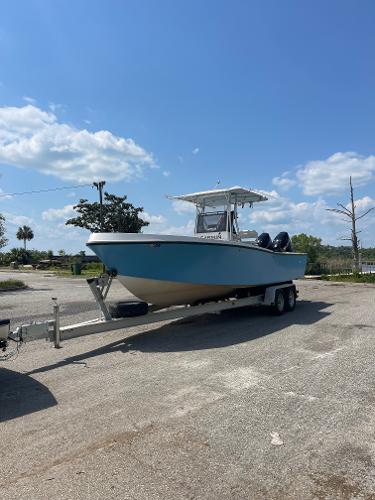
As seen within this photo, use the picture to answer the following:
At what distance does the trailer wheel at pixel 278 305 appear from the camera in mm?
10703

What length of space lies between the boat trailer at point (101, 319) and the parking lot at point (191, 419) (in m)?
0.39

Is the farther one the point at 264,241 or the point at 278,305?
the point at 264,241

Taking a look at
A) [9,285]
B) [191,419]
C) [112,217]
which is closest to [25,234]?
[112,217]

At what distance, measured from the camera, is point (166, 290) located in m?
8.35

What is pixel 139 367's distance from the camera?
20.1ft

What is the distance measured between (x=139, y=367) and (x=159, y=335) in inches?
90.7

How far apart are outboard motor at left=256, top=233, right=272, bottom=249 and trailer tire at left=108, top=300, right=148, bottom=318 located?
4.35 metres

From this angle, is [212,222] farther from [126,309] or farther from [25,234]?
[25,234]

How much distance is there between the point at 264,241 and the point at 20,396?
7540 millimetres

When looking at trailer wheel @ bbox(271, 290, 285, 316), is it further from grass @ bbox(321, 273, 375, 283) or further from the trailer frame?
grass @ bbox(321, 273, 375, 283)

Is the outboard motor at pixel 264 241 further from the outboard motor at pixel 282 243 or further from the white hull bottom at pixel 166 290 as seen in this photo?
the white hull bottom at pixel 166 290

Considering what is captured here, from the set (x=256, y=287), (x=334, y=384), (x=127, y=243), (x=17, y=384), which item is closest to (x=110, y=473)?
(x=17, y=384)

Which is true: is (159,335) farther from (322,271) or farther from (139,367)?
(322,271)

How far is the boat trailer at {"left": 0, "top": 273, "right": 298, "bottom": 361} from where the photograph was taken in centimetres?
600
